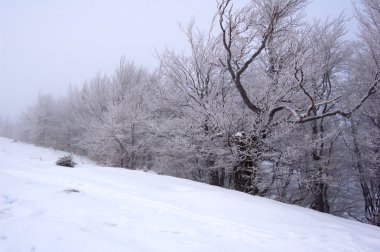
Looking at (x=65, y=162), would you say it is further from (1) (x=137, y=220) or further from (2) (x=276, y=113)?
(2) (x=276, y=113)

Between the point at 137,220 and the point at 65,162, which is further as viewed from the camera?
the point at 65,162

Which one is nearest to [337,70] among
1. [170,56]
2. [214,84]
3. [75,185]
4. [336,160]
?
[336,160]

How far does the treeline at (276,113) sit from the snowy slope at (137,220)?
5006 millimetres

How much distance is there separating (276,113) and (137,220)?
11.1 meters

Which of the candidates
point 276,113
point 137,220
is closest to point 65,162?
point 137,220

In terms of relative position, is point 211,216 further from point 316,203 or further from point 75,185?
point 316,203

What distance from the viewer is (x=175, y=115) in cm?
1584

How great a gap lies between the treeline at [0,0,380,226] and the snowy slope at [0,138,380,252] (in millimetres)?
5006

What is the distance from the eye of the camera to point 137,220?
13.6 feet

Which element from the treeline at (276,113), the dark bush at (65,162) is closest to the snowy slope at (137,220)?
the dark bush at (65,162)

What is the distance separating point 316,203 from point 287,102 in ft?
19.1

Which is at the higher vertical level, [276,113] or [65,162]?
[276,113]

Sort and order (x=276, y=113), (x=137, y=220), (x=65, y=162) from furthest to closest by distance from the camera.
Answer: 1. (x=276, y=113)
2. (x=65, y=162)
3. (x=137, y=220)

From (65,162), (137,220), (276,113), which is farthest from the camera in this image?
(276,113)
